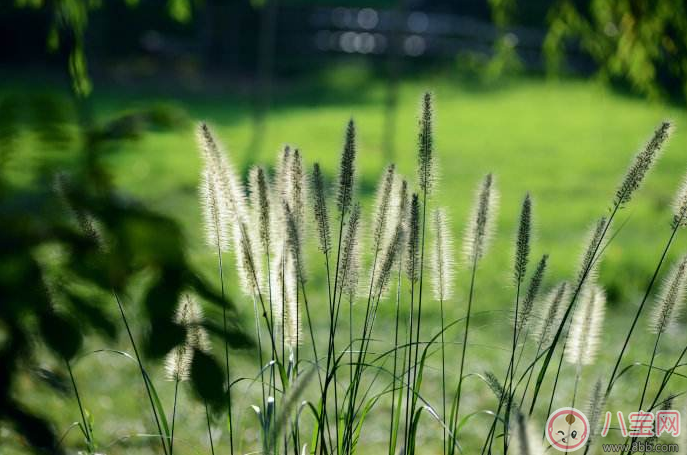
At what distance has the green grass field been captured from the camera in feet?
12.9

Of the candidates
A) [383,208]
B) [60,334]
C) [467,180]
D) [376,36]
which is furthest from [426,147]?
[376,36]

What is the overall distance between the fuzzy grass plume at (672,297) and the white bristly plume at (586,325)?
0.34ft

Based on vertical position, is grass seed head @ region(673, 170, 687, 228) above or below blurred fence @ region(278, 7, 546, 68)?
above

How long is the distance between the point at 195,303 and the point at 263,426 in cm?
37

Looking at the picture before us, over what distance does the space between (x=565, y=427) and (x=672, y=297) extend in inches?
16.3

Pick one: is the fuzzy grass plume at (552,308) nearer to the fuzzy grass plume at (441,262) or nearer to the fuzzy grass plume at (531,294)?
the fuzzy grass plume at (531,294)

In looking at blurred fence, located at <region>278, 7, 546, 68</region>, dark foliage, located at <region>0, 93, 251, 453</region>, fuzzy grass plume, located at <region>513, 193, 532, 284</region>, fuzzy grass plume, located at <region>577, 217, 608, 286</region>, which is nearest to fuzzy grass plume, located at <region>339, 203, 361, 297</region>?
fuzzy grass plume, located at <region>513, 193, 532, 284</region>

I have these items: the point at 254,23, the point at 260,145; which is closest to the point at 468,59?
the point at 260,145

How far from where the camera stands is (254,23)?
68.9 ft

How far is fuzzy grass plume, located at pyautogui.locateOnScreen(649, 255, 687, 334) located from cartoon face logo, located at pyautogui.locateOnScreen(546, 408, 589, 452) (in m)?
0.26

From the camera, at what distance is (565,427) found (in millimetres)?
1916

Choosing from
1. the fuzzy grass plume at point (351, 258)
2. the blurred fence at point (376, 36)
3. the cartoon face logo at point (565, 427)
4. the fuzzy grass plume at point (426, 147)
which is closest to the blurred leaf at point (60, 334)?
the fuzzy grass plume at point (351, 258)

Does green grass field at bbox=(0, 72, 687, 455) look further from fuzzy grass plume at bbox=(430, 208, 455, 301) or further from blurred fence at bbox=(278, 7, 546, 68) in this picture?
blurred fence at bbox=(278, 7, 546, 68)

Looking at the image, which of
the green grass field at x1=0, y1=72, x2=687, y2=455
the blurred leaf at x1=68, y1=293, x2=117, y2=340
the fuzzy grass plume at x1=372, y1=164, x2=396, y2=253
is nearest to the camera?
the blurred leaf at x1=68, y1=293, x2=117, y2=340
